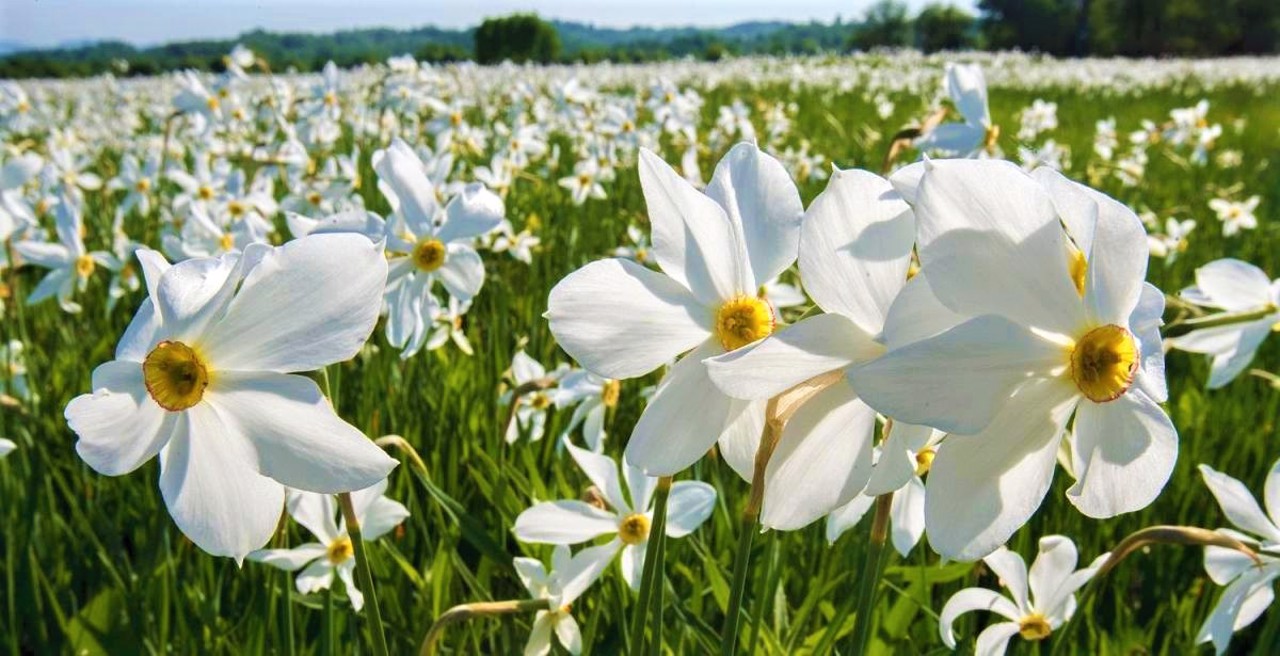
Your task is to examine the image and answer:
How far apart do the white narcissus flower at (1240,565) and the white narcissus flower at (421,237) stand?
37.7 inches

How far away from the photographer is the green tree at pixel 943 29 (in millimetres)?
51219

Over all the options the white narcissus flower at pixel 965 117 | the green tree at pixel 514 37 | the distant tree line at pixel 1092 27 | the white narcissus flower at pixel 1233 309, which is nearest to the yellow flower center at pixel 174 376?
the white narcissus flower at pixel 965 117

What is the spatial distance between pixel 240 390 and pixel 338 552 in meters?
0.69

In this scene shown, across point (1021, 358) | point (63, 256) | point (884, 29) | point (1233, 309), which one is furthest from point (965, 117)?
point (884, 29)

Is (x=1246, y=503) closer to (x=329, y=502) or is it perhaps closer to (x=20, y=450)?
(x=329, y=502)

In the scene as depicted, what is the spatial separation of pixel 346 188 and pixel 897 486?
2.24 meters

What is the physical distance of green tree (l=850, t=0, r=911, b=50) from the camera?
167 feet

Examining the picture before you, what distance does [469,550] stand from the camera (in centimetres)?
190

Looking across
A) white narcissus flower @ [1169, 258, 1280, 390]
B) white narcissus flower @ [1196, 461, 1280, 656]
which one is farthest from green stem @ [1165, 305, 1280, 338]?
white narcissus flower @ [1196, 461, 1280, 656]

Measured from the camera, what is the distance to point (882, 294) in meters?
0.59

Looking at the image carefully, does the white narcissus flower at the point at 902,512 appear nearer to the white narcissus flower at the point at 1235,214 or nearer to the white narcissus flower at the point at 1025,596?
the white narcissus flower at the point at 1025,596

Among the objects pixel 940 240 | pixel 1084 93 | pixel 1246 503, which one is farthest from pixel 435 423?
pixel 1084 93

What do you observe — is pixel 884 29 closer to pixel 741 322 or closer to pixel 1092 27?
pixel 1092 27

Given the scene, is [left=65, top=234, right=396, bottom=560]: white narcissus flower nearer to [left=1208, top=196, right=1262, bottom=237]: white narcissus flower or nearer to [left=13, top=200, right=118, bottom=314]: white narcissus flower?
[left=13, top=200, right=118, bottom=314]: white narcissus flower
